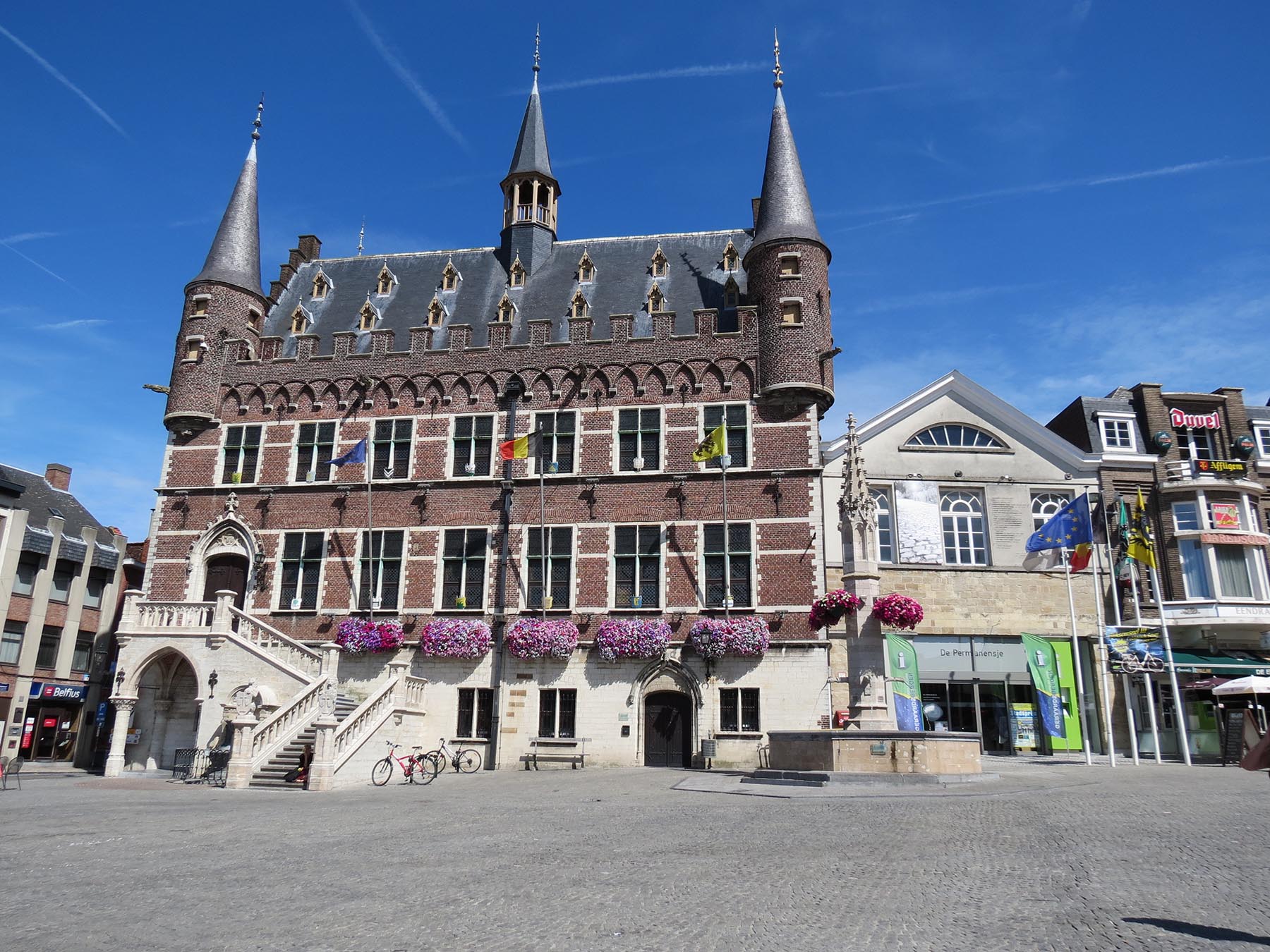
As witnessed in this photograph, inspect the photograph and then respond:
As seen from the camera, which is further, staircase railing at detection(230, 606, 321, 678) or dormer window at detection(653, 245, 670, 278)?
dormer window at detection(653, 245, 670, 278)

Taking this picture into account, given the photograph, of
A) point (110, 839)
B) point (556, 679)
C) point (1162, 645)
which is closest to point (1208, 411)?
point (1162, 645)

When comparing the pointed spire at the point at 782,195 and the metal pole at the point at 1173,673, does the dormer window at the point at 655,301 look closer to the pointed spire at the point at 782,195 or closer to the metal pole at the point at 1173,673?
the pointed spire at the point at 782,195

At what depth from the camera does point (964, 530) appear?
101 feet

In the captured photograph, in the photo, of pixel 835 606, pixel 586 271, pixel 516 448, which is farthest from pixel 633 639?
pixel 586 271

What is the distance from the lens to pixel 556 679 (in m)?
25.6

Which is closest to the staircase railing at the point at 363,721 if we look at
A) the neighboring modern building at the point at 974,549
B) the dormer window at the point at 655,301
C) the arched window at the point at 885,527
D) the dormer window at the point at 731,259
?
the neighboring modern building at the point at 974,549

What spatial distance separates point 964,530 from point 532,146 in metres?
20.6

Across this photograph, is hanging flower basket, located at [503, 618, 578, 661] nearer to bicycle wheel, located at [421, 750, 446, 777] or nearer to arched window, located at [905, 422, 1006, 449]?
bicycle wheel, located at [421, 750, 446, 777]

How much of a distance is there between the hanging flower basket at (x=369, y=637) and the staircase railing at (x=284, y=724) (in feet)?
11.6

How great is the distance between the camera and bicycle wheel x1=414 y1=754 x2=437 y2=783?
21381mm

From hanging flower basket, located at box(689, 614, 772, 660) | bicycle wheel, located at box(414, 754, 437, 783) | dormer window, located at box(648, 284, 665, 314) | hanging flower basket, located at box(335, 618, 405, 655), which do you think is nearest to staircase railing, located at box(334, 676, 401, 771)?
bicycle wheel, located at box(414, 754, 437, 783)

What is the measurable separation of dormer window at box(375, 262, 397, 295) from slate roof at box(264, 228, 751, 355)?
20cm

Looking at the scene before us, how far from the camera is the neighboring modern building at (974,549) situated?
29.2 m

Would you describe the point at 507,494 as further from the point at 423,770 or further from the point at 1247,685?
the point at 1247,685
